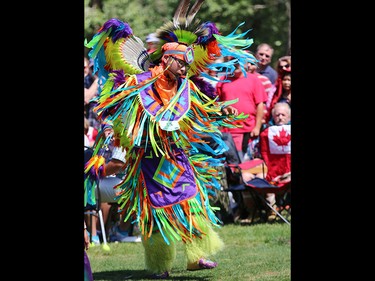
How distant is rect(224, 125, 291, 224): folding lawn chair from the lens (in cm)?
927

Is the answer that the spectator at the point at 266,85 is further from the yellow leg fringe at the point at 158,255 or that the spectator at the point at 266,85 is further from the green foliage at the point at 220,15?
the green foliage at the point at 220,15

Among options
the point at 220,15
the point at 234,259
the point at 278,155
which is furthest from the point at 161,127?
the point at 220,15

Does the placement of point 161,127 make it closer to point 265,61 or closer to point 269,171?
point 269,171

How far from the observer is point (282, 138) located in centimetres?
930

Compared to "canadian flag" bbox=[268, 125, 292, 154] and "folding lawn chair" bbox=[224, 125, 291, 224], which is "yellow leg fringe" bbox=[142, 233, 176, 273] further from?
"canadian flag" bbox=[268, 125, 292, 154]

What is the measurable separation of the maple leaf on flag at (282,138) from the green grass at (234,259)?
2.73 ft

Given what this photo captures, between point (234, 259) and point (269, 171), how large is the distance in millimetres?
2218

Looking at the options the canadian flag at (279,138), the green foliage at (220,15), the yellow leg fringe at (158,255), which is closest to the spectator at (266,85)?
the canadian flag at (279,138)

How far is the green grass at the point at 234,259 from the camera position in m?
6.66

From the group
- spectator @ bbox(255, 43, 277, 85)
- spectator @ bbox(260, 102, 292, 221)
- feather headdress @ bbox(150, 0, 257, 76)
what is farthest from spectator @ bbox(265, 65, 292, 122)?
feather headdress @ bbox(150, 0, 257, 76)
